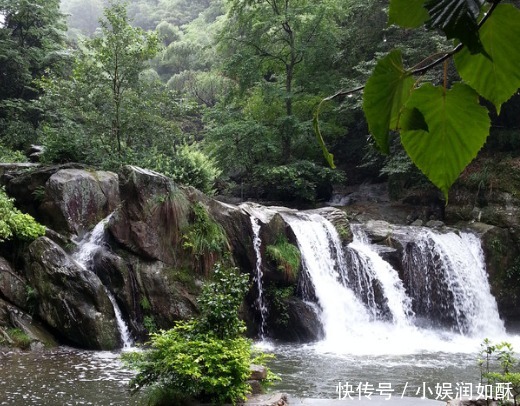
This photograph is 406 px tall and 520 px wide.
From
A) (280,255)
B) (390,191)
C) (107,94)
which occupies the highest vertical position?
(107,94)

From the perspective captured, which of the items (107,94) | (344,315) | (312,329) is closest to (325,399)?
(312,329)

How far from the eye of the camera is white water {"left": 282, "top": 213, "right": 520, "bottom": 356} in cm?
1117

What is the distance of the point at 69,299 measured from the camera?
9070 millimetres

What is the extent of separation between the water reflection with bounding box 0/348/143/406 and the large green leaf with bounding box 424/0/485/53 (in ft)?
19.7

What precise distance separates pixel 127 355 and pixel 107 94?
Answer: 31.9 feet

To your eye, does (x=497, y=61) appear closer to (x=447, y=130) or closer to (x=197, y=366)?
(x=447, y=130)

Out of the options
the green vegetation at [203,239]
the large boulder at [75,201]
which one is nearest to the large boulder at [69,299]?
the large boulder at [75,201]

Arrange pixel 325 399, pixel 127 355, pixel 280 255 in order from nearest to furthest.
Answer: pixel 127 355
pixel 325 399
pixel 280 255

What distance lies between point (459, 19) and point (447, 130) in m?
0.14

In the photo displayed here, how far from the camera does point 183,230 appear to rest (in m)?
10.5

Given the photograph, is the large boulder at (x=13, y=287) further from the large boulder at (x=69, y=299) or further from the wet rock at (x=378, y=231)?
the wet rock at (x=378, y=231)

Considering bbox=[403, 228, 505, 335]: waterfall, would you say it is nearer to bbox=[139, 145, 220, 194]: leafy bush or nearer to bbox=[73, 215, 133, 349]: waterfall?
bbox=[139, 145, 220, 194]: leafy bush

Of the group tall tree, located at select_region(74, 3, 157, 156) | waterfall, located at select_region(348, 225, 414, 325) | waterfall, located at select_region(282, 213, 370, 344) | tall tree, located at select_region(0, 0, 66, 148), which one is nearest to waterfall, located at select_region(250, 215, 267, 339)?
waterfall, located at select_region(282, 213, 370, 344)

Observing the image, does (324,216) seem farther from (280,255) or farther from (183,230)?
(183,230)
